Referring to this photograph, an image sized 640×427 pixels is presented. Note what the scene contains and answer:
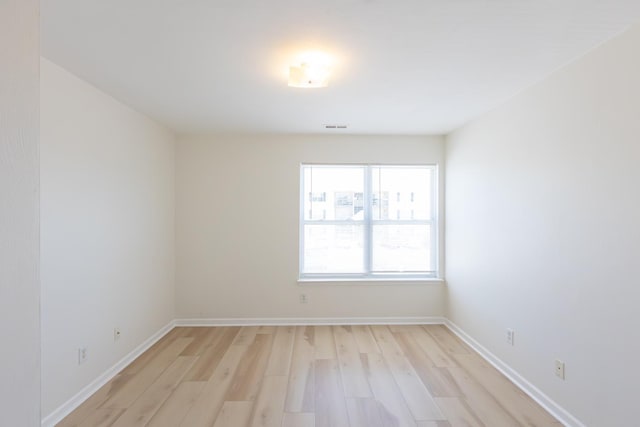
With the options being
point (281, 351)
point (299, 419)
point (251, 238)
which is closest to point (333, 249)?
point (251, 238)

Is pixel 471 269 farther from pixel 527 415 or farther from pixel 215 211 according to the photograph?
pixel 215 211

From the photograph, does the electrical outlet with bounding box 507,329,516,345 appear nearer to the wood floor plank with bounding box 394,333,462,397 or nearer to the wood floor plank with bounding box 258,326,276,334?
the wood floor plank with bounding box 394,333,462,397

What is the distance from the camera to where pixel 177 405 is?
7.86 ft

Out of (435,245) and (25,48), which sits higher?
(25,48)

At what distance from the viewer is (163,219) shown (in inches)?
150

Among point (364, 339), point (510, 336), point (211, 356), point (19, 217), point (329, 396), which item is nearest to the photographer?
point (19, 217)

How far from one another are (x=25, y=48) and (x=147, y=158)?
3011 mm

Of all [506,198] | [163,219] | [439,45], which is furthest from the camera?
[163,219]

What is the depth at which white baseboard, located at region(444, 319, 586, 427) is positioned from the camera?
218 centimetres

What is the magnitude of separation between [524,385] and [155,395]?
2994 millimetres

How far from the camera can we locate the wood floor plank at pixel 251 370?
2553mm

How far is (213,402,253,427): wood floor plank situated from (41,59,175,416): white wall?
3.73 ft

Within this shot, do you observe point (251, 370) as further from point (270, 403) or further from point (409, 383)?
point (409, 383)

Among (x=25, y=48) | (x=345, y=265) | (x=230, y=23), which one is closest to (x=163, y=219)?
(x=345, y=265)
